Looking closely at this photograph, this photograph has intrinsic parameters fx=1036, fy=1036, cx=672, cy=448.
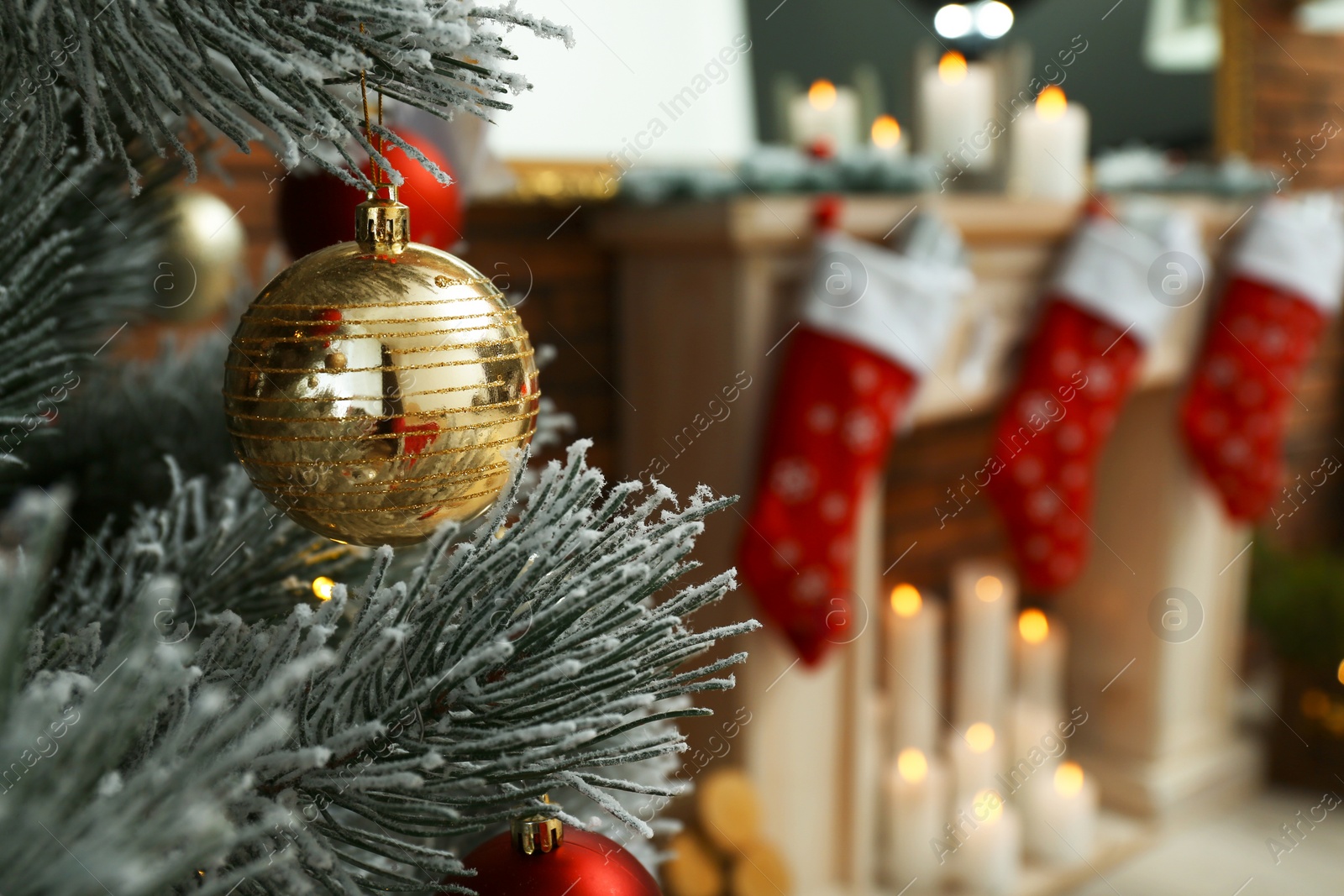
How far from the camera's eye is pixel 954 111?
5.30 ft

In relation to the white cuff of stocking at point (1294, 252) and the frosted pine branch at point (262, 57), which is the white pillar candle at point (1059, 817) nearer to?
the white cuff of stocking at point (1294, 252)

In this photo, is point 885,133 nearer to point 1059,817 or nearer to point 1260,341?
point 1260,341

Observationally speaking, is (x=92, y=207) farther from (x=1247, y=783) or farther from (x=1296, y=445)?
(x=1296, y=445)

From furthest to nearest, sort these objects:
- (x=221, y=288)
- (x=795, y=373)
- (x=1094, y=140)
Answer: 1. (x=1094, y=140)
2. (x=795, y=373)
3. (x=221, y=288)

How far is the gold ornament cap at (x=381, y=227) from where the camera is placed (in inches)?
13.1

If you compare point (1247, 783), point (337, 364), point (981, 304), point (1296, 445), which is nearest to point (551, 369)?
point (981, 304)

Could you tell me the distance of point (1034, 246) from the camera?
170 centimetres

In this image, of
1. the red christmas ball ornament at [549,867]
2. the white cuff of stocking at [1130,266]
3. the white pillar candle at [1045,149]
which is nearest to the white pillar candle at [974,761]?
the white cuff of stocking at [1130,266]

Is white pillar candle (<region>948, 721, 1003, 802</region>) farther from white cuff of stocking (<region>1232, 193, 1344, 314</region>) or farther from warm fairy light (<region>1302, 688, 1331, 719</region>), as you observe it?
white cuff of stocking (<region>1232, 193, 1344, 314</region>)

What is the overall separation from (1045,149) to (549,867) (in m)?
1.64

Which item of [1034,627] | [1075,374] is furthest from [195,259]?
[1034,627]

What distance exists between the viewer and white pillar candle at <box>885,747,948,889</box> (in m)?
1.73

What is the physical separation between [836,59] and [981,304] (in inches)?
18.5

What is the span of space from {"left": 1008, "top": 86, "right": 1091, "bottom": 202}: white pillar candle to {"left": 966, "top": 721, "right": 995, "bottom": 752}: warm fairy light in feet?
3.04
